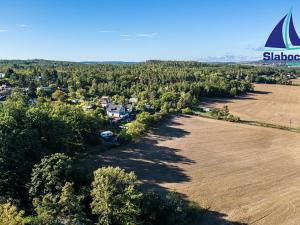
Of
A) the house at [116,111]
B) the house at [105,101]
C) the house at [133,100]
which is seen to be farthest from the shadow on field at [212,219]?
the house at [133,100]

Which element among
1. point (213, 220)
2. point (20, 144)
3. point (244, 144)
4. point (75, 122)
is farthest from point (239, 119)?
point (20, 144)

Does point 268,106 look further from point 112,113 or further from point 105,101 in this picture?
point 105,101

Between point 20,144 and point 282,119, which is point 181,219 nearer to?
point 20,144

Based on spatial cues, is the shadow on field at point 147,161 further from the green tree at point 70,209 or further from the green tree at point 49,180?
the green tree at point 70,209

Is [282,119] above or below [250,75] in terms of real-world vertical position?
below

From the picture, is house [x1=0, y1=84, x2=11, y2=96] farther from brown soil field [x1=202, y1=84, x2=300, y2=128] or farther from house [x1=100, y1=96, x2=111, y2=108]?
brown soil field [x1=202, y1=84, x2=300, y2=128]

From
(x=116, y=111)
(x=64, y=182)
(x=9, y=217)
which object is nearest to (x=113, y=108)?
(x=116, y=111)
